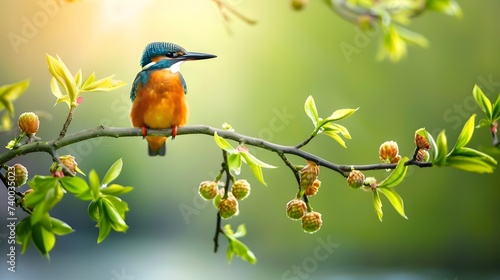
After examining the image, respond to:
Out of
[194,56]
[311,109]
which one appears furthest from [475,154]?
[194,56]

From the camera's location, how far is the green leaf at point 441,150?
0.37 metres

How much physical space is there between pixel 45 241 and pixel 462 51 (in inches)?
82.7

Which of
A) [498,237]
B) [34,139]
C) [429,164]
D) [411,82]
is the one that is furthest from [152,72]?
[498,237]

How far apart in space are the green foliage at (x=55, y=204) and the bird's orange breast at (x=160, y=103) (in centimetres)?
28

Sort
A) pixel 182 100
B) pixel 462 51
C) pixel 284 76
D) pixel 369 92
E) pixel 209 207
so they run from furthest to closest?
1. pixel 462 51
2. pixel 369 92
3. pixel 284 76
4. pixel 209 207
5. pixel 182 100

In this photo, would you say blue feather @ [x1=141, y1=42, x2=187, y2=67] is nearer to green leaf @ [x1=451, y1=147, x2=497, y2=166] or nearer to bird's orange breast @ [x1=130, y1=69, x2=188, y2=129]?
bird's orange breast @ [x1=130, y1=69, x2=188, y2=129]

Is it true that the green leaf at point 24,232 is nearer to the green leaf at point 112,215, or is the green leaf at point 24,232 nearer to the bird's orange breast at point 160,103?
the green leaf at point 112,215

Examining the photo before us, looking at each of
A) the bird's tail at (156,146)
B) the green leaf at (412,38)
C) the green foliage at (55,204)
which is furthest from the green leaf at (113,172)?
the bird's tail at (156,146)

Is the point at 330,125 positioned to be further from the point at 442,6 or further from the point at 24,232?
the point at 24,232

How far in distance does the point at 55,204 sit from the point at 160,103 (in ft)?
1.18

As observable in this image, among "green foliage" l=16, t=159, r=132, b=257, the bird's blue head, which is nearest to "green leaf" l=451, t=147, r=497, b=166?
"green foliage" l=16, t=159, r=132, b=257

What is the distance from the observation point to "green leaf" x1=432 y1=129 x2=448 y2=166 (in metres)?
0.37

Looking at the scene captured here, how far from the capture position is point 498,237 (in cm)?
238

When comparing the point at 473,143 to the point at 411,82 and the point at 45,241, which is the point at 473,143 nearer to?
the point at 411,82
